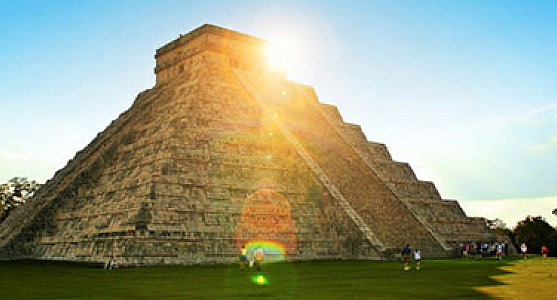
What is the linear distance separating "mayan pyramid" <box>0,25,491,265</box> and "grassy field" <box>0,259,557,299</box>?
2.13 m

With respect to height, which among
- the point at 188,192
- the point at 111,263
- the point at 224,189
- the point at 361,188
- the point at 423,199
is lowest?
the point at 111,263

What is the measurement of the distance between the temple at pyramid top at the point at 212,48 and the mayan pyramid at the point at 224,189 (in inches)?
3.5

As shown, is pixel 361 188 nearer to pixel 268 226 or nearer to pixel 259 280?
pixel 268 226

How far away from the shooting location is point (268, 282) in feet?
55.8

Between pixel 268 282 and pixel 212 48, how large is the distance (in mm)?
21185

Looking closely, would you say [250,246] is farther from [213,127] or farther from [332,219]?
[213,127]

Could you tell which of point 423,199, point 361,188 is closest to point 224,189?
point 361,188

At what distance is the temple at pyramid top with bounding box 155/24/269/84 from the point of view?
35.6 m

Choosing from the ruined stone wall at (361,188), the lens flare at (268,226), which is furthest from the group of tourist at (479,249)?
the lens flare at (268,226)

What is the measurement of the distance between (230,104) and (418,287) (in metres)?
18.3

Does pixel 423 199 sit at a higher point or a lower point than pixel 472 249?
higher

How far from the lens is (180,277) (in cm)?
1830

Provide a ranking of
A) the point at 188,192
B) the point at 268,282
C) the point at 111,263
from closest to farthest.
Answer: the point at 268,282 < the point at 111,263 < the point at 188,192

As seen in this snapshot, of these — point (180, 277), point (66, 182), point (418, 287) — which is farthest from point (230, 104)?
point (418, 287)
